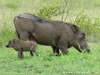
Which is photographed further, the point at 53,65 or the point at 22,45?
the point at 22,45

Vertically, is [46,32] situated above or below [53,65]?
above

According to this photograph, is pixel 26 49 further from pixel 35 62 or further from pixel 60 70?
pixel 60 70

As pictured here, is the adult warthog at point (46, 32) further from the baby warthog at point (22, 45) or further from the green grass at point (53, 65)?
the green grass at point (53, 65)

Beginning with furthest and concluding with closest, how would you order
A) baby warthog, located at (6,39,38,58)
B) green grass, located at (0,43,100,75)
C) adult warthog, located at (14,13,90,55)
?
1. adult warthog, located at (14,13,90,55)
2. baby warthog, located at (6,39,38,58)
3. green grass, located at (0,43,100,75)

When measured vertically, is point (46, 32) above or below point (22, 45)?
above

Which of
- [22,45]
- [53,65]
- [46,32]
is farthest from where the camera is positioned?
[46,32]

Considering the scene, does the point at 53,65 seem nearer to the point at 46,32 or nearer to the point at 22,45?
the point at 22,45

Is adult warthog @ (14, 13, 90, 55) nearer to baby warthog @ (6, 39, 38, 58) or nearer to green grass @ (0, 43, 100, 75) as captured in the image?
baby warthog @ (6, 39, 38, 58)

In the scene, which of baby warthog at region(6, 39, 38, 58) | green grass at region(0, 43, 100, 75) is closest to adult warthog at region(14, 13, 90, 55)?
baby warthog at region(6, 39, 38, 58)

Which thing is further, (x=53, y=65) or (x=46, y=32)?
(x=46, y=32)

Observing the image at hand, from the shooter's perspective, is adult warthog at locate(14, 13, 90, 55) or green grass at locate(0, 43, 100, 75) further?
adult warthog at locate(14, 13, 90, 55)

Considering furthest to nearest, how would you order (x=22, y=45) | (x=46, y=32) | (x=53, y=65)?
(x=46, y=32) < (x=22, y=45) < (x=53, y=65)

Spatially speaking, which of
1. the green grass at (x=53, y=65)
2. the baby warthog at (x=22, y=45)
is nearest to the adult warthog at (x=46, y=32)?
the baby warthog at (x=22, y=45)

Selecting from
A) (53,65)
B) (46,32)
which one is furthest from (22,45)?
(53,65)
